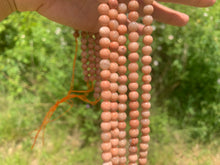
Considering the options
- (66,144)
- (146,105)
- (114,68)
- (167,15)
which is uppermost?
(167,15)

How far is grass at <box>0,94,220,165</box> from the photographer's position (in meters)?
1.43

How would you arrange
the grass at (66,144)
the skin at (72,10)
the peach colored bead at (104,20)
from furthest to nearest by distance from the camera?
1. the grass at (66,144)
2. the skin at (72,10)
3. the peach colored bead at (104,20)

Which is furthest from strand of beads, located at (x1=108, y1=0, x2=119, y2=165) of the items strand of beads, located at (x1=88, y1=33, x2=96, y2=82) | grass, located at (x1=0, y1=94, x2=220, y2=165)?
grass, located at (x1=0, y1=94, x2=220, y2=165)

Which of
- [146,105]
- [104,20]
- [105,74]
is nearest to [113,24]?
[104,20]

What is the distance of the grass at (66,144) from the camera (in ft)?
4.69

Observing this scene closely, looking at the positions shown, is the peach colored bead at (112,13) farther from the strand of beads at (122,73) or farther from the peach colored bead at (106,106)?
the peach colored bead at (106,106)

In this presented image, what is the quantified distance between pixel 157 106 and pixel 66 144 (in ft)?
2.38

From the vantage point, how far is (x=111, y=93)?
0.63 m

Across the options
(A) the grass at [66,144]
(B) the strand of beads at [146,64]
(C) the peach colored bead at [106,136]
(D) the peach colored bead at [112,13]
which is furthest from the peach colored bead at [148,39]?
(A) the grass at [66,144]

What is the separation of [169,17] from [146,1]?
1.18 ft

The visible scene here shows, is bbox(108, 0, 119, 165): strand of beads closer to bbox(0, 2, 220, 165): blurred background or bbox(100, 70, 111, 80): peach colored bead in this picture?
bbox(100, 70, 111, 80): peach colored bead

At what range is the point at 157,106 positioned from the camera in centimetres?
175

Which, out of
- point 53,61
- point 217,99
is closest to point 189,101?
point 217,99

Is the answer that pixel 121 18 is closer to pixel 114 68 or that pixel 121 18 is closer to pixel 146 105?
pixel 114 68
